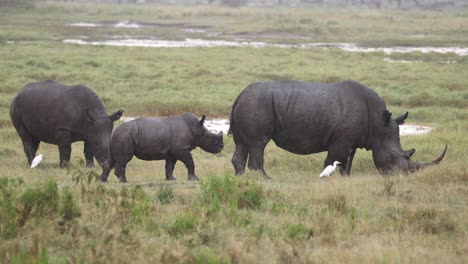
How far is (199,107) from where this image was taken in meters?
20.6

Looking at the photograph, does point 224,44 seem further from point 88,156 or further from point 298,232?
point 298,232

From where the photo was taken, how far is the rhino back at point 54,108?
42.0 feet

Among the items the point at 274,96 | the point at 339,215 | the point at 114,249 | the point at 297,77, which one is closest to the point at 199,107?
the point at 297,77

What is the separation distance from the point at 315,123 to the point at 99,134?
10.9ft

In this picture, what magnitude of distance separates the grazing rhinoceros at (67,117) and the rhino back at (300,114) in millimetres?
2147

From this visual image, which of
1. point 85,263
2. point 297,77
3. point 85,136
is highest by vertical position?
point 85,263

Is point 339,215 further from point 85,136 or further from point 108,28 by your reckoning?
point 108,28

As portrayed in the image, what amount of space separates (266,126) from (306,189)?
1861 mm

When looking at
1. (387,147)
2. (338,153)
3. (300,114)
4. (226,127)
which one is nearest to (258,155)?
(300,114)

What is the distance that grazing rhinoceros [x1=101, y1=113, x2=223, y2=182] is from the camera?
11.5 m

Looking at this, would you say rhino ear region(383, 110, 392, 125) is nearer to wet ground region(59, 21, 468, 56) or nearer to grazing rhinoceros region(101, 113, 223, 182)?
grazing rhinoceros region(101, 113, 223, 182)

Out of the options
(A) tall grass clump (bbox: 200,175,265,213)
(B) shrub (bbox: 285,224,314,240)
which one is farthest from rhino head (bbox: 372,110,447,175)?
(B) shrub (bbox: 285,224,314,240)

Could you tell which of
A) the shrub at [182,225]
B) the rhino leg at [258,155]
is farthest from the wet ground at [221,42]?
the shrub at [182,225]

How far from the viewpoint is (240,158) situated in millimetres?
11797
